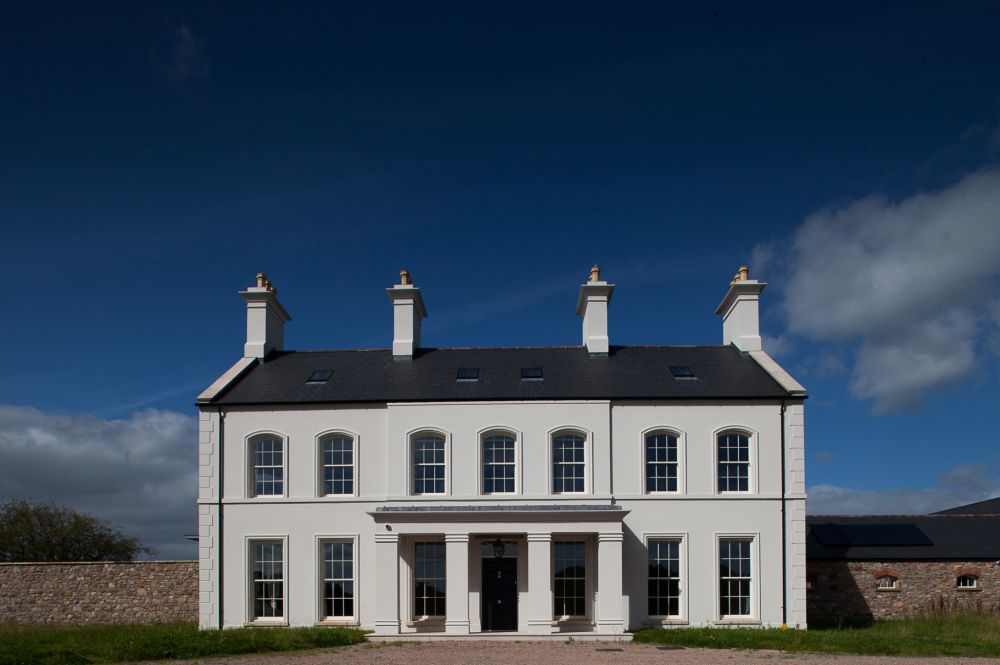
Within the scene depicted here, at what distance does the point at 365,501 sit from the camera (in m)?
24.8

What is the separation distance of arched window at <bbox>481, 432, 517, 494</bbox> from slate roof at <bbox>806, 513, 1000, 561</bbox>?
33.5 ft

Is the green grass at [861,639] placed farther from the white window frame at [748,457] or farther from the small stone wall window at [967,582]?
the white window frame at [748,457]

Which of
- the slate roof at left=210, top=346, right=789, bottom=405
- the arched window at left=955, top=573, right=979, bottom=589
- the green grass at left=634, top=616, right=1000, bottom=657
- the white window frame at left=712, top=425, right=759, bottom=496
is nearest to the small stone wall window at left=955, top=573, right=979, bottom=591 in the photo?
the arched window at left=955, top=573, right=979, bottom=589

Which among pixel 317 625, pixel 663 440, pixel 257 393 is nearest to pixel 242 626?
pixel 317 625

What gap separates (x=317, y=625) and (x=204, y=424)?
6489 millimetres

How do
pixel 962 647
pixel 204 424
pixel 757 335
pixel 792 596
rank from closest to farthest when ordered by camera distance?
pixel 962 647
pixel 792 596
pixel 204 424
pixel 757 335

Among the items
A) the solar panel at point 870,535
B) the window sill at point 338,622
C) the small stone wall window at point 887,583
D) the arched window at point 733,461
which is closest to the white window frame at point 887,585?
the small stone wall window at point 887,583

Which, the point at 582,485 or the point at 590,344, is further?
the point at 590,344

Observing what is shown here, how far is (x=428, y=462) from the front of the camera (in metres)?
25.0

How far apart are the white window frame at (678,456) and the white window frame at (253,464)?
996cm

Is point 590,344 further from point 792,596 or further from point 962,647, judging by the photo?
point 962,647

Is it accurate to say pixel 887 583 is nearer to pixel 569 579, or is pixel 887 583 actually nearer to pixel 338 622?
pixel 569 579

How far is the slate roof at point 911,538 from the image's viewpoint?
27875 millimetres

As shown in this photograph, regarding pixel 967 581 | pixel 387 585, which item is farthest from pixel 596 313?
pixel 967 581
